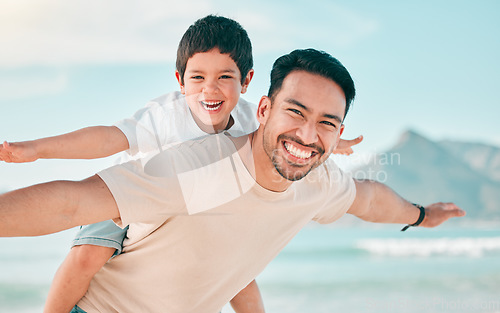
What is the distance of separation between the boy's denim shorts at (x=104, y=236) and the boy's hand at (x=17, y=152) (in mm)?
373

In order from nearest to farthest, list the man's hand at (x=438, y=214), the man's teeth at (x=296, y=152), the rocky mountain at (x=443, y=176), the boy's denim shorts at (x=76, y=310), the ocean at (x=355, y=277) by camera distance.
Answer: the man's teeth at (x=296, y=152) → the boy's denim shorts at (x=76, y=310) → the man's hand at (x=438, y=214) → the ocean at (x=355, y=277) → the rocky mountain at (x=443, y=176)

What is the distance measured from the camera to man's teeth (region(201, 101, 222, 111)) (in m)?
2.54

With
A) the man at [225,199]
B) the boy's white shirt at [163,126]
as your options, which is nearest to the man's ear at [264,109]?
the man at [225,199]

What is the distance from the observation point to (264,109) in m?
2.21

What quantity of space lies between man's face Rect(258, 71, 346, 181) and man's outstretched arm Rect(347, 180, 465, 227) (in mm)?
571

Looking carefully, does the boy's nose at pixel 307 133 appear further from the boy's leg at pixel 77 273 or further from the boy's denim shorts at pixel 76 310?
the boy's denim shorts at pixel 76 310

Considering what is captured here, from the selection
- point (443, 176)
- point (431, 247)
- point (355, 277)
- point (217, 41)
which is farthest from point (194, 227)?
point (443, 176)

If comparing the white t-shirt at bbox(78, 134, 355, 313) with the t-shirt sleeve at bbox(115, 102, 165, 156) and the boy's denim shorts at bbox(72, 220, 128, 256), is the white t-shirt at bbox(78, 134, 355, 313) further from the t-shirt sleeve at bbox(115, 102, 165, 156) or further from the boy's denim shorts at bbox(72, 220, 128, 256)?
the t-shirt sleeve at bbox(115, 102, 165, 156)

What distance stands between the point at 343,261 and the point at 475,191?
139ft

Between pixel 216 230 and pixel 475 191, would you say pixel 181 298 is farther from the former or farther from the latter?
pixel 475 191

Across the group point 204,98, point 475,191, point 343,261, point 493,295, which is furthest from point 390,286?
point 475,191

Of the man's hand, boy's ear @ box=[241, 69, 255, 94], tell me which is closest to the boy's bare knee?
boy's ear @ box=[241, 69, 255, 94]

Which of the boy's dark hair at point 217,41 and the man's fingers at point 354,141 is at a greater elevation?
the boy's dark hair at point 217,41

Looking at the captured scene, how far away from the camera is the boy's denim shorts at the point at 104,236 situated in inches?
80.9
